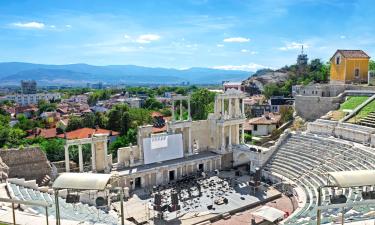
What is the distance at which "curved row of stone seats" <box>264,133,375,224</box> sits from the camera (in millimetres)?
27328

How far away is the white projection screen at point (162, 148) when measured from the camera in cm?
3412

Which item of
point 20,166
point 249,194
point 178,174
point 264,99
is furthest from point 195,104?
point 20,166

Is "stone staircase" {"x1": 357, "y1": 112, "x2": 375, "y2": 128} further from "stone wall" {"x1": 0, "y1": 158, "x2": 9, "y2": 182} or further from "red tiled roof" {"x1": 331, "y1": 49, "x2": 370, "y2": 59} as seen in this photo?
"stone wall" {"x1": 0, "y1": 158, "x2": 9, "y2": 182}

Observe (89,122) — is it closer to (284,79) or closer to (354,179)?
(354,179)

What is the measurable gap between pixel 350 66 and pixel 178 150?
27396 mm

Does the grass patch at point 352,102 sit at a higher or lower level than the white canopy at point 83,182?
higher

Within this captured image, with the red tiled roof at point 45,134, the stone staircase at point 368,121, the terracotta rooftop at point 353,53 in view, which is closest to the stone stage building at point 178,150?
the stone staircase at point 368,121

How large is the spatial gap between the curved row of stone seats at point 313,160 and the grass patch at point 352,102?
22.9 feet

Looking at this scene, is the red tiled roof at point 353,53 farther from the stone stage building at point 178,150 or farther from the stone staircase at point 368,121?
the stone stage building at point 178,150

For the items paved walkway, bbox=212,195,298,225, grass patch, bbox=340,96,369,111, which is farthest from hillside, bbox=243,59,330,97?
paved walkway, bbox=212,195,298,225

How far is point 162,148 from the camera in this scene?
35.1 meters

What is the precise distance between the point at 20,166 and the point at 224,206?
17240mm

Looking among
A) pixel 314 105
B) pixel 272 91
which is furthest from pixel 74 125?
pixel 272 91

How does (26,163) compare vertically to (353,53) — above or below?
below
